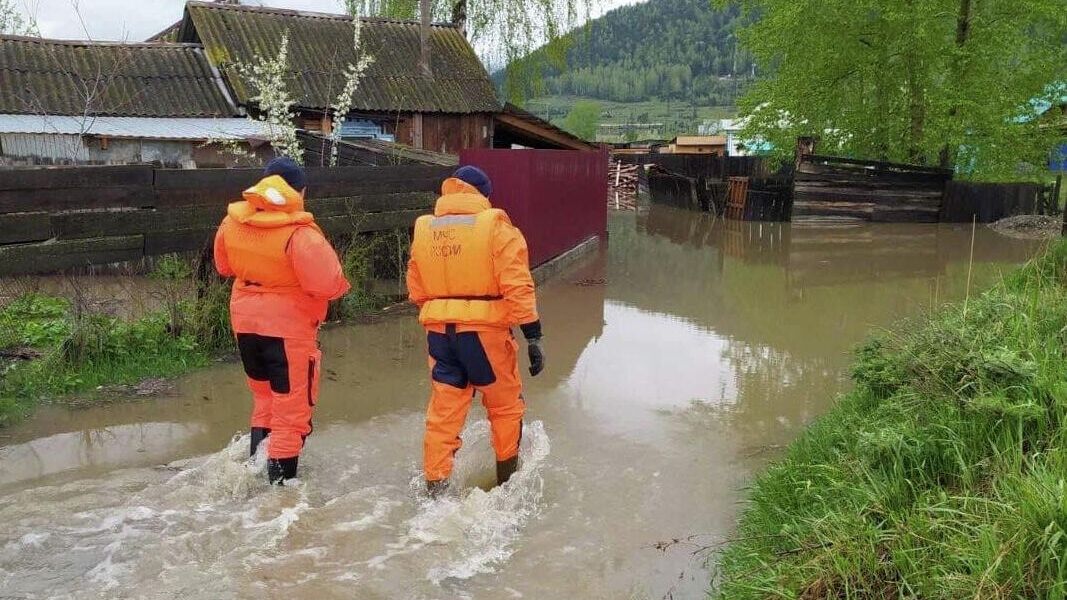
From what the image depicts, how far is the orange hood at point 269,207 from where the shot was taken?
4012 mm

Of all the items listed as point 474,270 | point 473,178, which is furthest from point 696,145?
point 474,270

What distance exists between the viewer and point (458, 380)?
411 centimetres

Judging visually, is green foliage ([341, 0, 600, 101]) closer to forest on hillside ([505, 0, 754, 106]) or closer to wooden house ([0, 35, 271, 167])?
wooden house ([0, 35, 271, 167])

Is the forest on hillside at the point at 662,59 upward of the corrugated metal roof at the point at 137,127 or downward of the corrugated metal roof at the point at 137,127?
upward

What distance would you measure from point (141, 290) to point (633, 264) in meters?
8.23

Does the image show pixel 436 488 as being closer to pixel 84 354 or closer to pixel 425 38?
pixel 84 354

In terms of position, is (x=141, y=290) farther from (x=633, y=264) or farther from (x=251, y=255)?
(x=633, y=264)

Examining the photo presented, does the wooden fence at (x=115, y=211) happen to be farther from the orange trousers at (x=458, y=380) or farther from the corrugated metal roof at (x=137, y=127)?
the corrugated metal roof at (x=137, y=127)

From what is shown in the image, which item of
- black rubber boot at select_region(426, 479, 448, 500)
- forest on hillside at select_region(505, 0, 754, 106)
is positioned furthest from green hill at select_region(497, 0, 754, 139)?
black rubber boot at select_region(426, 479, 448, 500)

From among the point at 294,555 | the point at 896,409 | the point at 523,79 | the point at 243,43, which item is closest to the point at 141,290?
the point at 294,555

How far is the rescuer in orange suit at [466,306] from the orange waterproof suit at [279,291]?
0.51 meters

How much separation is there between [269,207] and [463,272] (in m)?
0.99

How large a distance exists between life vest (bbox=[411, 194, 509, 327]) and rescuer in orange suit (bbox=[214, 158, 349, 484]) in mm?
486

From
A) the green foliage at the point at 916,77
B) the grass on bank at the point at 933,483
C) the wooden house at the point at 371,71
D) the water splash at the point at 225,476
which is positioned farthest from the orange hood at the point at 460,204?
the green foliage at the point at 916,77
